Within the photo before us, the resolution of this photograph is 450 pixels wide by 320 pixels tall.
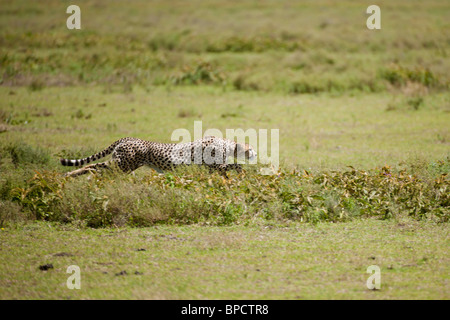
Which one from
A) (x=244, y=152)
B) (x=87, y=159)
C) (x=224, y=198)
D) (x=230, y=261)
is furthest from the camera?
(x=244, y=152)

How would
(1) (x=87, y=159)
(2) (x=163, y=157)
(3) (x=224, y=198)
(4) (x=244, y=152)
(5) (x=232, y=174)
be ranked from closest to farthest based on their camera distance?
1. (3) (x=224, y=198)
2. (5) (x=232, y=174)
3. (2) (x=163, y=157)
4. (1) (x=87, y=159)
5. (4) (x=244, y=152)

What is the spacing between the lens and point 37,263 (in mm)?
7391

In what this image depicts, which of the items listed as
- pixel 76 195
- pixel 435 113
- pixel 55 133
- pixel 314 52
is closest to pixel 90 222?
pixel 76 195

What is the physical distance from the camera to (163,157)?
10.6 metres

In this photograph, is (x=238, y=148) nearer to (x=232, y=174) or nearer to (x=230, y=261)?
(x=232, y=174)

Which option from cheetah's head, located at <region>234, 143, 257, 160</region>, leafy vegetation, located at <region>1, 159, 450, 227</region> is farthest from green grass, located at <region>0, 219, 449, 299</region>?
cheetah's head, located at <region>234, 143, 257, 160</region>

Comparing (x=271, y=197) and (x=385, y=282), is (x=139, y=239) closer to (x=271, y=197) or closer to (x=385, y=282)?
(x=271, y=197)

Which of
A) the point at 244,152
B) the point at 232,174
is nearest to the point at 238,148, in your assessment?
the point at 244,152

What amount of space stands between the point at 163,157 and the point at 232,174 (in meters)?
1.25

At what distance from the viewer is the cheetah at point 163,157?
10.6 meters

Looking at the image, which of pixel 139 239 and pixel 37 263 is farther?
pixel 139 239

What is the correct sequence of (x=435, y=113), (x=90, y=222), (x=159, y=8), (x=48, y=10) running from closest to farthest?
(x=90, y=222)
(x=435, y=113)
(x=48, y=10)
(x=159, y=8)

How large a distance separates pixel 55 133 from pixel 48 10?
1141 inches

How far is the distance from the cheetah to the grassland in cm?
39
